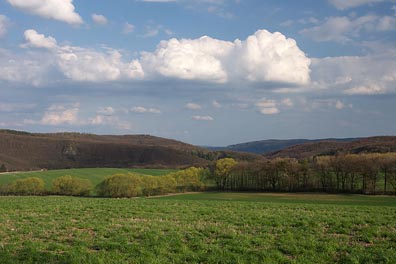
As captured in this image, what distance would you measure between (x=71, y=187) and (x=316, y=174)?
50437 millimetres

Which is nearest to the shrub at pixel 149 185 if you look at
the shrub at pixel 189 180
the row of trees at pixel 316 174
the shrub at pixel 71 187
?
the shrub at pixel 189 180

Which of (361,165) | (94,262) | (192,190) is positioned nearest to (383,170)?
(361,165)

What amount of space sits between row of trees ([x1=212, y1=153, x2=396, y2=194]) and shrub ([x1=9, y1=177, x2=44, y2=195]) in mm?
41436

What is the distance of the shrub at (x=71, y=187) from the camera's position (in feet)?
240

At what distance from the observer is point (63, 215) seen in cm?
1758

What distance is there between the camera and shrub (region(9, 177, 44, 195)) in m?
Answer: 74.2

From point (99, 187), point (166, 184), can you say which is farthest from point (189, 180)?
point (99, 187)

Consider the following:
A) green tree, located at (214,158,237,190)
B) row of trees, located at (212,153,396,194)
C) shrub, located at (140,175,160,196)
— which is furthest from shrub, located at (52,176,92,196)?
row of trees, located at (212,153,396,194)

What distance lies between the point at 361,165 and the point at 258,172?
2284 cm

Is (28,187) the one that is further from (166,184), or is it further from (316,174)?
(316,174)

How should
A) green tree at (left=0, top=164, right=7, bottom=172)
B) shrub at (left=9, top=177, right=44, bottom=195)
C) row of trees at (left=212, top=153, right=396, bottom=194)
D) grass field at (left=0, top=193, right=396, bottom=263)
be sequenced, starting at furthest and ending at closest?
1. green tree at (left=0, top=164, right=7, bottom=172)
2. row of trees at (left=212, top=153, right=396, bottom=194)
3. shrub at (left=9, top=177, right=44, bottom=195)
4. grass field at (left=0, top=193, right=396, bottom=263)

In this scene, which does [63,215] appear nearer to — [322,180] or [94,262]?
[94,262]

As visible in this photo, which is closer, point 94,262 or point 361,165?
point 94,262

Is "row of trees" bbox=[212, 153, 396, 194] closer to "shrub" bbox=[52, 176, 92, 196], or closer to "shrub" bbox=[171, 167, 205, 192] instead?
"shrub" bbox=[171, 167, 205, 192]
